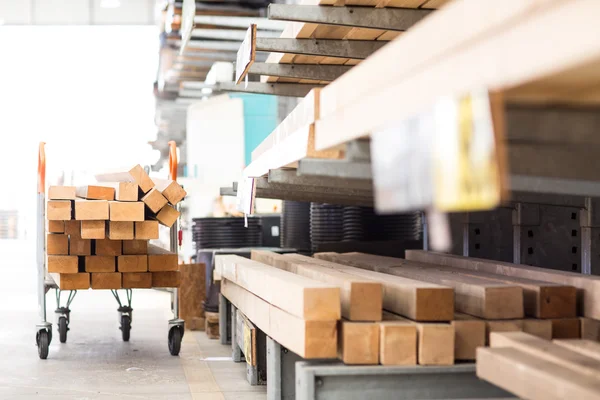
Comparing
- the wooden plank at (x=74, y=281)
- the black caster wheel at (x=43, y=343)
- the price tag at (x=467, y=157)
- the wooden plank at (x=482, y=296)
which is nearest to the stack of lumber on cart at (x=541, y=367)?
the wooden plank at (x=482, y=296)

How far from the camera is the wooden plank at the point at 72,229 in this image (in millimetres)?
5977

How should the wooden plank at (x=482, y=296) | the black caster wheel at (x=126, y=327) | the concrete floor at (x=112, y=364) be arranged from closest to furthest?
the wooden plank at (x=482, y=296) < the concrete floor at (x=112, y=364) < the black caster wheel at (x=126, y=327)

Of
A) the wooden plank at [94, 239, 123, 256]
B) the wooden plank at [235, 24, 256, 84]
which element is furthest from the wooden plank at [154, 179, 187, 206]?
the wooden plank at [235, 24, 256, 84]

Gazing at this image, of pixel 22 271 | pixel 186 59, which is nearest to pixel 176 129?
pixel 22 271

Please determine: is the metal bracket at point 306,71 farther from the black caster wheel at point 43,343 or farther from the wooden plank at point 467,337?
the black caster wheel at point 43,343

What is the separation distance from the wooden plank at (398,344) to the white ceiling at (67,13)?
1816 cm

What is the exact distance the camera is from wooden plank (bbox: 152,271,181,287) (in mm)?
6242

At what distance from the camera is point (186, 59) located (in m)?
10.3

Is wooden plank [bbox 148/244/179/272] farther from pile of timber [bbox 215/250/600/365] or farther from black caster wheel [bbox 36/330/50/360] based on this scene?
pile of timber [bbox 215/250/600/365]

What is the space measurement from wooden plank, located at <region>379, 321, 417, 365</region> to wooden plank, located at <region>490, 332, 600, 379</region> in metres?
0.34

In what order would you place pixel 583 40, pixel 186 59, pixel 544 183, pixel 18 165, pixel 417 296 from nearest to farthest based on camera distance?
pixel 583 40 < pixel 544 183 < pixel 417 296 < pixel 186 59 < pixel 18 165

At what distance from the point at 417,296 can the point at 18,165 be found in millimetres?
18147

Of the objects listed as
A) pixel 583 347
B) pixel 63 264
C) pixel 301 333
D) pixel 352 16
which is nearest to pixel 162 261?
pixel 63 264

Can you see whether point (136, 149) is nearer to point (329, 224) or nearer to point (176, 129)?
point (176, 129)
